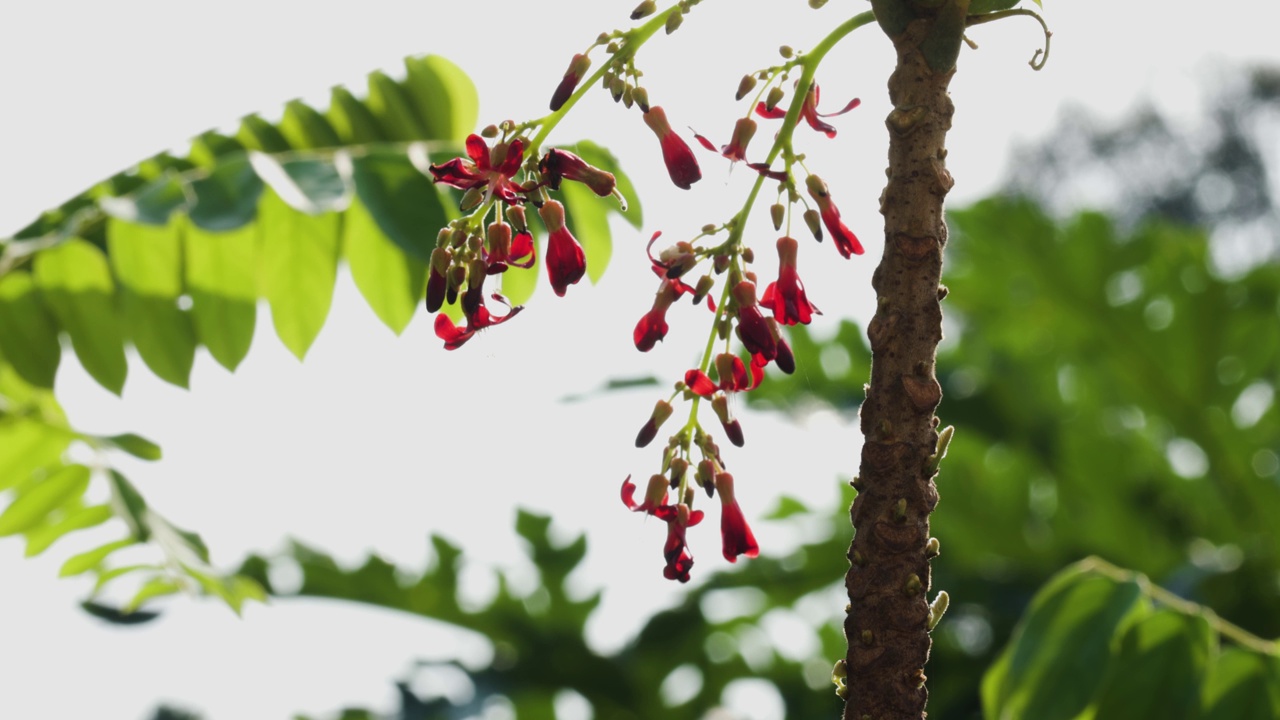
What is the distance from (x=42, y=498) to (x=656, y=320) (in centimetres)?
144

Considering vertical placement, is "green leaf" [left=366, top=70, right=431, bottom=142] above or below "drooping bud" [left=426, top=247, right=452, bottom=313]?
above

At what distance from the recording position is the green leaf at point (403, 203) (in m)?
1.31

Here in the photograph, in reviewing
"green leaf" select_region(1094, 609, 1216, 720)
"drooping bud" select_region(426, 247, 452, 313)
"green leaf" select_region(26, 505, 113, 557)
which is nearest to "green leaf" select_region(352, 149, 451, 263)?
"drooping bud" select_region(426, 247, 452, 313)

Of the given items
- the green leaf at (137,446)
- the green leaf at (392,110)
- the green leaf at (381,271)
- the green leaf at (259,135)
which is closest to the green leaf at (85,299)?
the green leaf at (137,446)

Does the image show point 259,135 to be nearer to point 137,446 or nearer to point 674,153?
point 137,446

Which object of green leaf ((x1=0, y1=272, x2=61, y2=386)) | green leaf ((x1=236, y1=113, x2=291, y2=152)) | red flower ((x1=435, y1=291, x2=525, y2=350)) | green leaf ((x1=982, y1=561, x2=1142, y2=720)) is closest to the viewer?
red flower ((x1=435, y1=291, x2=525, y2=350))

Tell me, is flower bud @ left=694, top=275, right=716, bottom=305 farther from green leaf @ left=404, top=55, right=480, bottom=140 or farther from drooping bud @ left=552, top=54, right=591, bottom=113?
green leaf @ left=404, top=55, right=480, bottom=140

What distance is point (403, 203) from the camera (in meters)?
1.36

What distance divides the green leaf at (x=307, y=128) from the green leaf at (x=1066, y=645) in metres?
1.44

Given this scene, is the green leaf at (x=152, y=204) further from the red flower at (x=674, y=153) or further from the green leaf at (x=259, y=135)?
the red flower at (x=674, y=153)

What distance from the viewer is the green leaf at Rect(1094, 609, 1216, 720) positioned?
123cm

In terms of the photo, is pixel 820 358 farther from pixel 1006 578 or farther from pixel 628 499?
pixel 628 499

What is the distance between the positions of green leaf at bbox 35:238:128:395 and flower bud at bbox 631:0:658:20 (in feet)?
3.87

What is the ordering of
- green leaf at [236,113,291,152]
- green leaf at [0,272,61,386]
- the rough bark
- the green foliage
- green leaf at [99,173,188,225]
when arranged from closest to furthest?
the rough bark < green leaf at [99,173,188,225] < the green foliage < green leaf at [0,272,61,386] < green leaf at [236,113,291,152]
